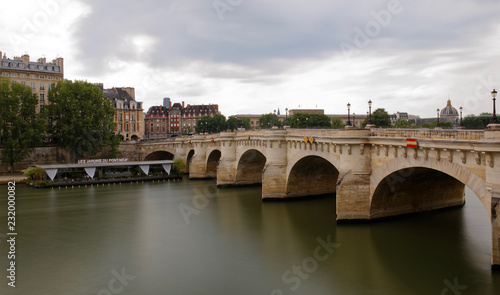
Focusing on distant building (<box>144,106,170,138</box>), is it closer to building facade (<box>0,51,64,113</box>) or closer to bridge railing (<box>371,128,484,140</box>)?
building facade (<box>0,51,64,113</box>)

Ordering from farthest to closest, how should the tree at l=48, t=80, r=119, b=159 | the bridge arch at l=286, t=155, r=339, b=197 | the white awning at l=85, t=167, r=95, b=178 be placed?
the tree at l=48, t=80, r=119, b=159 → the white awning at l=85, t=167, r=95, b=178 → the bridge arch at l=286, t=155, r=339, b=197

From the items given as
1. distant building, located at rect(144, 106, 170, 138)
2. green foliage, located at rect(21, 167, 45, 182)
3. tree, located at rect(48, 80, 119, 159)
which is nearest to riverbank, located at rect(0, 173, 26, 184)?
green foliage, located at rect(21, 167, 45, 182)

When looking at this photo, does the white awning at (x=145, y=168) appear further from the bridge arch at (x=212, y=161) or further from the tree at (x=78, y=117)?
the tree at (x=78, y=117)

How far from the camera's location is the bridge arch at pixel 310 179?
121 feet

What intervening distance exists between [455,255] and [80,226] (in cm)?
2471

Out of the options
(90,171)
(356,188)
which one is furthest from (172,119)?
(356,188)

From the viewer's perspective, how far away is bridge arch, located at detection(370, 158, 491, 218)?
23.2m

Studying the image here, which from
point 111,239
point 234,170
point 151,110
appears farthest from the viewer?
point 151,110

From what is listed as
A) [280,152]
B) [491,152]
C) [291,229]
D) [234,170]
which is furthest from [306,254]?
[234,170]

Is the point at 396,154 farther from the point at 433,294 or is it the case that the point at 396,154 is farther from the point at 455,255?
the point at 433,294

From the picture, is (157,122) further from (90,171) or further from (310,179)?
(310,179)

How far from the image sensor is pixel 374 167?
25594mm

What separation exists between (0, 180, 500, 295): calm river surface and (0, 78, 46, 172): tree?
24437 millimetres

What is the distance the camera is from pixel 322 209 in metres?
33.4
